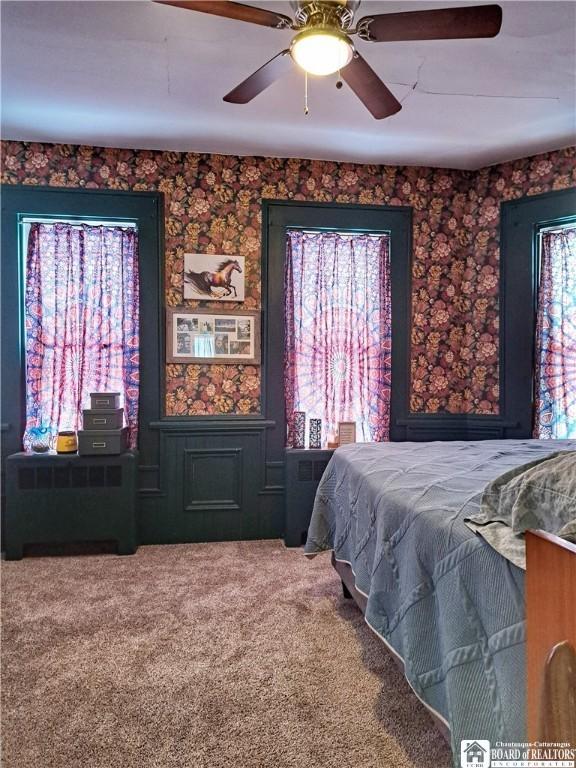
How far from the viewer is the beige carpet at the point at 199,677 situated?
163 centimetres

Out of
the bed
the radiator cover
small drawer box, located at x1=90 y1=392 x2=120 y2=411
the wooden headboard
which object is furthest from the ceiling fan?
the radiator cover

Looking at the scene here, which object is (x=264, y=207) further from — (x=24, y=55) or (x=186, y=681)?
(x=186, y=681)

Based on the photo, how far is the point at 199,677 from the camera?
2.03 m

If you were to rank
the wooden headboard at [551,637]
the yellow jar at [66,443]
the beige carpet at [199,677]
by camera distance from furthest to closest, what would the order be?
1. the yellow jar at [66,443]
2. the beige carpet at [199,677]
3. the wooden headboard at [551,637]

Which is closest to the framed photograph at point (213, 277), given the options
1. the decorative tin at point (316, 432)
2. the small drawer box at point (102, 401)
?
the small drawer box at point (102, 401)

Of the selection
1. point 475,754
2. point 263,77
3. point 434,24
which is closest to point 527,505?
point 475,754

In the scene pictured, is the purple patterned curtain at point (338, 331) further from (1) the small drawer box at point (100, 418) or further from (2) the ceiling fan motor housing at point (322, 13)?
(2) the ceiling fan motor housing at point (322, 13)

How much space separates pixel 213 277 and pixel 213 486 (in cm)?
161

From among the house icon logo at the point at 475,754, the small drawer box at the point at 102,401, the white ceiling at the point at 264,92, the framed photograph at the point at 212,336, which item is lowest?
the house icon logo at the point at 475,754

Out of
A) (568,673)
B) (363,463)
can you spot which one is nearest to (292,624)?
(363,463)

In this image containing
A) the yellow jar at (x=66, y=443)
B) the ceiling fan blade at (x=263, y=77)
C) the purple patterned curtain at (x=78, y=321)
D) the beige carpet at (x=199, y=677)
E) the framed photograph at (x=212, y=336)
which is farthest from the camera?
the framed photograph at (x=212, y=336)

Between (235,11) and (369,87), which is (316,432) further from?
(235,11)

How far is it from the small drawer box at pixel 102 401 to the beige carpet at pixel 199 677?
1107 mm

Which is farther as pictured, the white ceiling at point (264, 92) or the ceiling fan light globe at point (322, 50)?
the white ceiling at point (264, 92)
